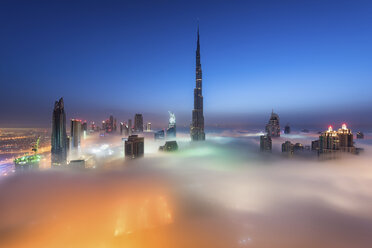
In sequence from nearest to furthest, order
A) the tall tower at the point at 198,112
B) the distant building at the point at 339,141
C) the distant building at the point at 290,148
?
the distant building at the point at 339,141 → the distant building at the point at 290,148 → the tall tower at the point at 198,112

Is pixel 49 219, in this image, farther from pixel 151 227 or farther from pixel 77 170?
pixel 77 170

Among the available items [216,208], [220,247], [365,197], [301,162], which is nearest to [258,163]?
[301,162]

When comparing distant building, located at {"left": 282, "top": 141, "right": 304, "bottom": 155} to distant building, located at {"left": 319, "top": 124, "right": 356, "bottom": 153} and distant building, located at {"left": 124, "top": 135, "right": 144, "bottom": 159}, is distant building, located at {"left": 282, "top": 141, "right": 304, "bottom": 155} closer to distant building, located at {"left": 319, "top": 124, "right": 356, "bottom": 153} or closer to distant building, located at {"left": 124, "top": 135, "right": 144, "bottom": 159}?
distant building, located at {"left": 319, "top": 124, "right": 356, "bottom": 153}

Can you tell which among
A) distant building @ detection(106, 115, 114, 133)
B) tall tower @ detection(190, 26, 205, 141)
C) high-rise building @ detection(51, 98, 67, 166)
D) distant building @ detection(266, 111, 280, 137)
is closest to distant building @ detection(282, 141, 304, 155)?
tall tower @ detection(190, 26, 205, 141)

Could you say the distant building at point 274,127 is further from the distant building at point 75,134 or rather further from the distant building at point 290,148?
the distant building at point 75,134

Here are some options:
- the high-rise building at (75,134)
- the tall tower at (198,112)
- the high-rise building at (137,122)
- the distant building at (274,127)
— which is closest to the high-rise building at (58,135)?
the high-rise building at (75,134)

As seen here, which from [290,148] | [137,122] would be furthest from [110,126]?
[290,148]

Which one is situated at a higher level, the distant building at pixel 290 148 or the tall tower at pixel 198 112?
the tall tower at pixel 198 112
